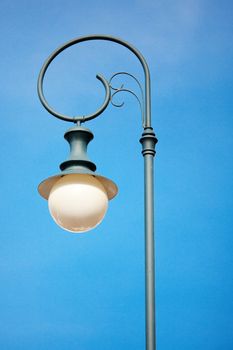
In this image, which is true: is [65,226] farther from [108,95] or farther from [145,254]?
[108,95]

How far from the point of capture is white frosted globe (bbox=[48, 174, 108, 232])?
540 centimetres

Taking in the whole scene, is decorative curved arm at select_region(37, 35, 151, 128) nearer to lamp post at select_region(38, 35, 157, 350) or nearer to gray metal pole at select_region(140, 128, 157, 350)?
lamp post at select_region(38, 35, 157, 350)

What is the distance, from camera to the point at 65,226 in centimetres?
552

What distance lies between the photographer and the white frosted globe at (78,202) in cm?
540

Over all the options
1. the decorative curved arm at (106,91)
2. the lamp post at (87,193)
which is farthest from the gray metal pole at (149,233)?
the decorative curved arm at (106,91)

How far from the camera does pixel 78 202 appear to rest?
17.7ft

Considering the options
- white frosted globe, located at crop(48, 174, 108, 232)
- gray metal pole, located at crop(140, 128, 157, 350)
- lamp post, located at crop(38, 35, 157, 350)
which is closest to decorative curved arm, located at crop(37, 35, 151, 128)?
lamp post, located at crop(38, 35, 157, 350)

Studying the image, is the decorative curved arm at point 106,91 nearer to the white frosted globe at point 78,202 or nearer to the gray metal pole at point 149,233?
the gray metal pole at point 149,233

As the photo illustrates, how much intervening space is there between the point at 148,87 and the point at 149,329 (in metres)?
2.29

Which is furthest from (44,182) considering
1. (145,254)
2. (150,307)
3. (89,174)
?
(150,307)

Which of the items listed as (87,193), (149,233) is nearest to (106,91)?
(87,193)

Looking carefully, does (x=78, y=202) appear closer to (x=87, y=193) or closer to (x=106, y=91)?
(x=87, y=193)

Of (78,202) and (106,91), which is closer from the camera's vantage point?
(78,202)

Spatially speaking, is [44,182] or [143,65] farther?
[143,65]
